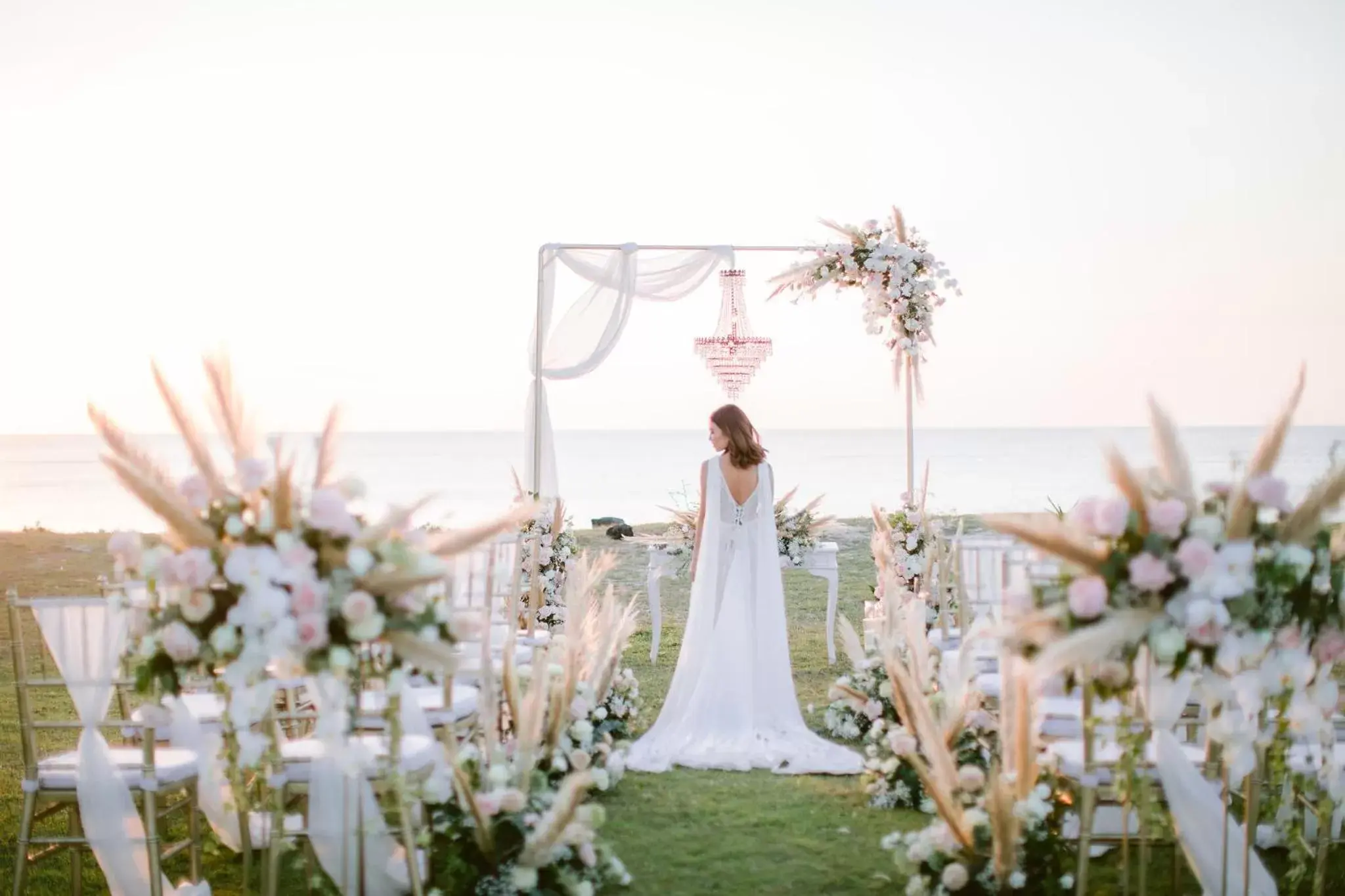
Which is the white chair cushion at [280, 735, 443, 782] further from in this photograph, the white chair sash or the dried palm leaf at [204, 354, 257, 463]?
the dried palm leaf at [204, 354, 257, 463]

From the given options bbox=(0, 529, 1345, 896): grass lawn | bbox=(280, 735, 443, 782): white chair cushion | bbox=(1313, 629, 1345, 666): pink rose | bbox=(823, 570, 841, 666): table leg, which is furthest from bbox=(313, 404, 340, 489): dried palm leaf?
bbox=(823, 570, 841, 666): table leg

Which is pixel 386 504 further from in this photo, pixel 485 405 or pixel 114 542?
pixel 485 405

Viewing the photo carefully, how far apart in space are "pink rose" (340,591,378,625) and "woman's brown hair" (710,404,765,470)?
3.79 metres

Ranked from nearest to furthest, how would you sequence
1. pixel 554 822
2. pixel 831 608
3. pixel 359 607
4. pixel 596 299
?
pixel 359 607 → pixel 554 822 → pixel 596 299 → pixel 831 608

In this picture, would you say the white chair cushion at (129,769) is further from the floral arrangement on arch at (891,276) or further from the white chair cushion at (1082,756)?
the floral arrangement on arch at (891,276)

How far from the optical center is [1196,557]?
2.70 m

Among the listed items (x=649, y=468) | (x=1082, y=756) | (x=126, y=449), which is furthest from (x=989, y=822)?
(x=649, y=468)

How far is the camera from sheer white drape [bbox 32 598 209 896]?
3676mm

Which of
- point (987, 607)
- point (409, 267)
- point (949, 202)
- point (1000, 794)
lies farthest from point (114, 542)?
point (409, 267)

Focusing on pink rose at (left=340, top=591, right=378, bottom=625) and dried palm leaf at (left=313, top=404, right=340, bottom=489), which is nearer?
pink rose at (left=340, top=591, right=378, bottom=625)

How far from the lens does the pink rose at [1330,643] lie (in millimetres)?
2867

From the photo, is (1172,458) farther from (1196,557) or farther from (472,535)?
(472,535)

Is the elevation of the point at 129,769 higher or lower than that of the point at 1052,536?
lower

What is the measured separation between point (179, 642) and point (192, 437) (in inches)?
20.1
